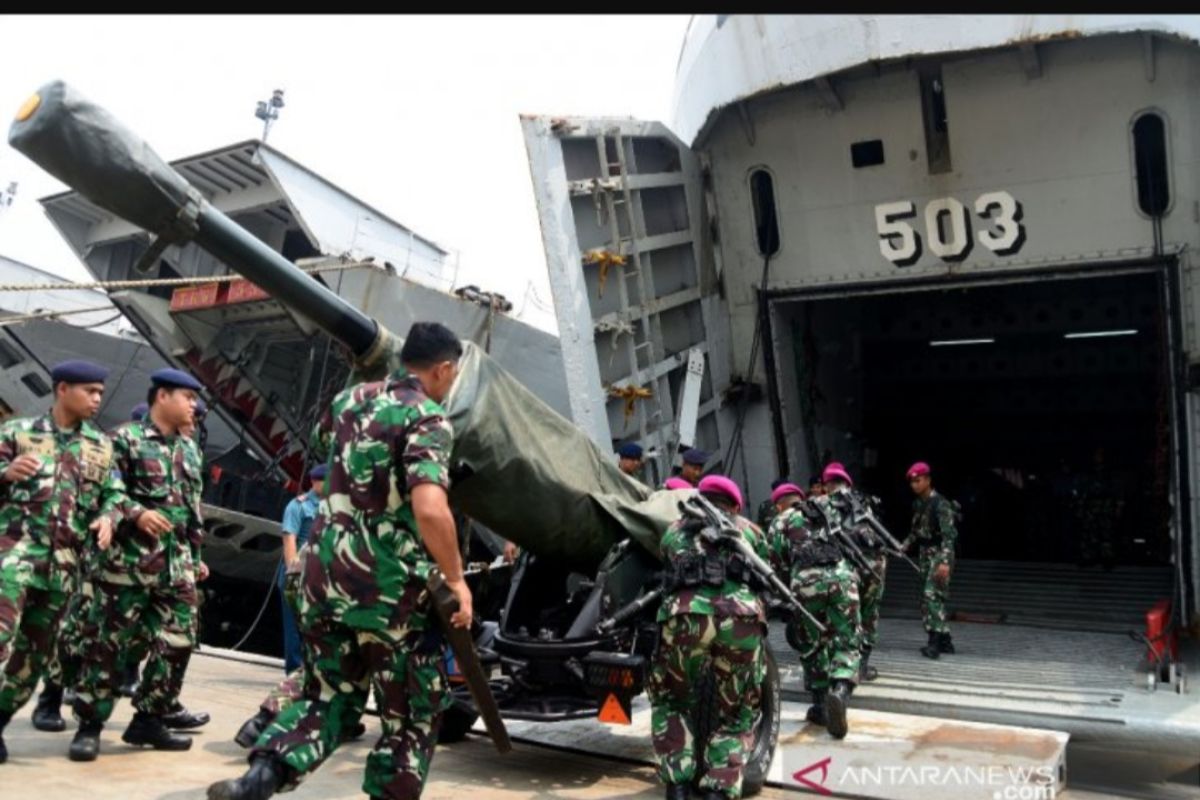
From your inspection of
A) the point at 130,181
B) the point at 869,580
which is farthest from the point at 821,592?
the point at 130,181

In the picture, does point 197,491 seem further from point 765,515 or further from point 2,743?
point 765,515

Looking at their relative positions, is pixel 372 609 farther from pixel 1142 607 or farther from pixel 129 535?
pixel 1142 607

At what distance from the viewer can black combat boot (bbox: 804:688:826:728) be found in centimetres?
586

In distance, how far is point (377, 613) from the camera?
3.05 metres

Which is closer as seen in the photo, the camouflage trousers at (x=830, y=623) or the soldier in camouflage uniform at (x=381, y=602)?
the soldier in camouflage uniform at (x=381, y=602)

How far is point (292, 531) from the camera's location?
20.8 feet

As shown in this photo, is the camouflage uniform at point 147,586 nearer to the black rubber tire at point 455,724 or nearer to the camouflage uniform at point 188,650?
the camouflage uniform at point 188,650

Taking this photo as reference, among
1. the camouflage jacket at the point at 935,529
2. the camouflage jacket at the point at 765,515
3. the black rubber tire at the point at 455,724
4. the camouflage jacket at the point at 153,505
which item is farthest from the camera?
the camouflage jacket at the point at 765,515

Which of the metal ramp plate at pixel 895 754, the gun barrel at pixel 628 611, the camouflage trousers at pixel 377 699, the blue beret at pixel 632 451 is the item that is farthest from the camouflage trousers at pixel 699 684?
the blue beret at pixel 632 451

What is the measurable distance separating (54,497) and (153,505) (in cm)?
46

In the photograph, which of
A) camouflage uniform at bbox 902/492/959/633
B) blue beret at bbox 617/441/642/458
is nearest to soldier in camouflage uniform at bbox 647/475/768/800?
blue beret at bbox 617/441/642/458

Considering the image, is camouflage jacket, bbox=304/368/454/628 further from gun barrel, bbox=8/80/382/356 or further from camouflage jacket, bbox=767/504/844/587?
camouflage jacket, bbox=767/504/844/587

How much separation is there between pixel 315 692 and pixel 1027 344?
596 inches

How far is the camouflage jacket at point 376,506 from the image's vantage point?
3.06 m
